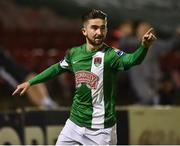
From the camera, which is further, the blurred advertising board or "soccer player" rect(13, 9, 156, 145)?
the blurred advertising board

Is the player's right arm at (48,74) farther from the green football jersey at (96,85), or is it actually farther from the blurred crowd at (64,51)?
the blurred crowd at (64,51)

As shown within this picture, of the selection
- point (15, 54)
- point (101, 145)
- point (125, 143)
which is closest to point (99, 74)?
point (101, 145)

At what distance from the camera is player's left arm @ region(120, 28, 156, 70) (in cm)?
609

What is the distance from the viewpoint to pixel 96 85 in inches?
255

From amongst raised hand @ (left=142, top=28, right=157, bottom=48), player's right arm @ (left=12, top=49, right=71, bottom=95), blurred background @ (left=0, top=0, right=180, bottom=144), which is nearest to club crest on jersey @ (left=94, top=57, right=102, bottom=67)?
player's right arm @ (left=12, top=49, right=71, bottom=95)

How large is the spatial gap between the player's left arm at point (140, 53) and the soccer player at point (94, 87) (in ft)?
0.11

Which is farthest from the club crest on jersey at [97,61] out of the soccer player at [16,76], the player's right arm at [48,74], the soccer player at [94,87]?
the soccer player at [16,76]

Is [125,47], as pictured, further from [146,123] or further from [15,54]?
[15,54]

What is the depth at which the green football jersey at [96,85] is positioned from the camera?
6.47m

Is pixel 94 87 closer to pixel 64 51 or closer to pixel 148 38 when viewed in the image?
pixel 148 38

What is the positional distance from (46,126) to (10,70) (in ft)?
9.33

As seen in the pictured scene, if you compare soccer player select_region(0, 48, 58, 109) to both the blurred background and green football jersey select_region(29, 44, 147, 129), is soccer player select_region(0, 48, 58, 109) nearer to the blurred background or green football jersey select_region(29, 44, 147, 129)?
the blurred background

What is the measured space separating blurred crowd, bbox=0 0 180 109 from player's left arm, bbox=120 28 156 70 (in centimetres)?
382

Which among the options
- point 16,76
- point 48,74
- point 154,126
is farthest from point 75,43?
point 48,74
